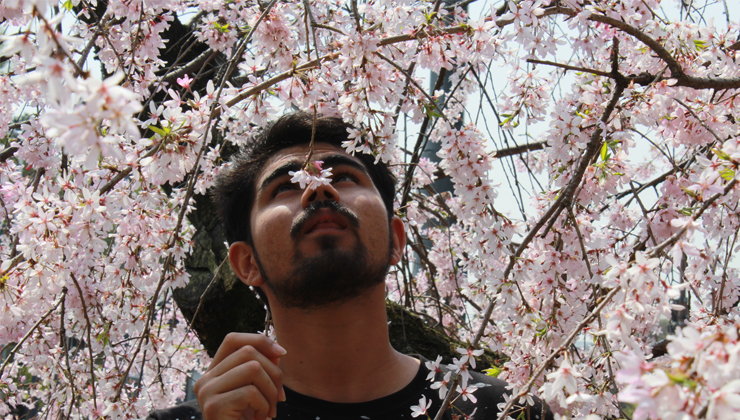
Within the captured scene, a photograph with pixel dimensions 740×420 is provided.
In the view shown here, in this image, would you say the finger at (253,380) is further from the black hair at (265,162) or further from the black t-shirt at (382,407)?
the black hair at (265,162)

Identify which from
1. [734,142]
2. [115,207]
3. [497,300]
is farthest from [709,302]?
[115,207]

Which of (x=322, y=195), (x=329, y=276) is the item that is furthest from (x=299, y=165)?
(x=329, y=276)

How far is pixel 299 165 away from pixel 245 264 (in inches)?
17.7

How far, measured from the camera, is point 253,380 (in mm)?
1171

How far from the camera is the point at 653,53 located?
172 centimetres

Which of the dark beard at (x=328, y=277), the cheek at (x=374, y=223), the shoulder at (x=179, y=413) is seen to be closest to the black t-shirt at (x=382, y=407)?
the shoulder at (x=179, y=413)

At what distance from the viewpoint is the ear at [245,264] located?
177 centimetres

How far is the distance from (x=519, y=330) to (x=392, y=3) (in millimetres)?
1282

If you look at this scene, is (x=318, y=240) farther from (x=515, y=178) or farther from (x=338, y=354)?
(x=515, y=178)

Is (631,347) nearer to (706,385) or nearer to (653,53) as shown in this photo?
(706,385)

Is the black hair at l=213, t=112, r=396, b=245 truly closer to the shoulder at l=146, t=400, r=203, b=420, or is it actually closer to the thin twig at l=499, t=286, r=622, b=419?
the shoulder at l=146, t=400, r=203, b=420

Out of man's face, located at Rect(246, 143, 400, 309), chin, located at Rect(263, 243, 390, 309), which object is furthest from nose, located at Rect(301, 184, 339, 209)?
chin, located at Rect(263, 243, 390, 309)

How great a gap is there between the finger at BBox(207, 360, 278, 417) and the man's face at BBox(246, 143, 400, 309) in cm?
37

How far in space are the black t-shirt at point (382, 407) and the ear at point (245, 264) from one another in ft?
1.36
